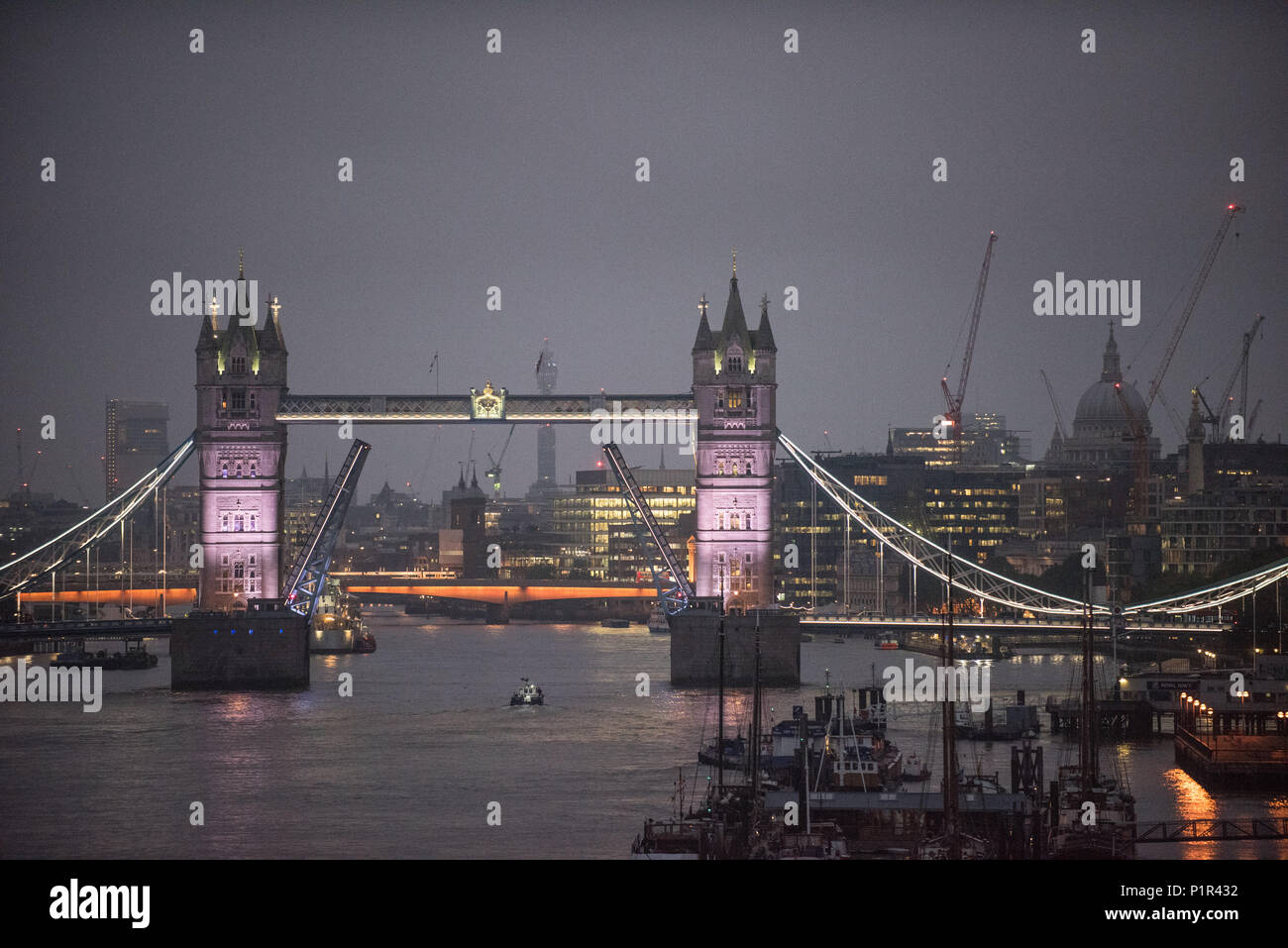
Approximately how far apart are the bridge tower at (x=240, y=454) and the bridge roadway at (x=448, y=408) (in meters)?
1.10

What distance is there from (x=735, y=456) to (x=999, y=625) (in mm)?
12141

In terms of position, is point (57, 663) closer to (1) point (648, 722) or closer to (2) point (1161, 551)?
(1) point (648, 722)

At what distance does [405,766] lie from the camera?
49656 millimetres

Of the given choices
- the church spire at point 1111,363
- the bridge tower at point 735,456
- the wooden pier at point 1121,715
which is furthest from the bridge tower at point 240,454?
the church spire at point 1111,363

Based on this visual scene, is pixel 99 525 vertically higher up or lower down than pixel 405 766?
higher up

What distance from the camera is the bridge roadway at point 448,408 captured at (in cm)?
6969

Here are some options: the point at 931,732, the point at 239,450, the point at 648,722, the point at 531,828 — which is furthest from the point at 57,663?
the point at 531,828

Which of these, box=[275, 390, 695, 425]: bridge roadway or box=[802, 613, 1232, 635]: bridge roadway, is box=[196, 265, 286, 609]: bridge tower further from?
box=[802, 613, 1232, 635]: bridge roadway

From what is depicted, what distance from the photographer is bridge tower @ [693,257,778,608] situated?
69.8m

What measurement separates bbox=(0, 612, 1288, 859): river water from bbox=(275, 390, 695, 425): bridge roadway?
9406mm

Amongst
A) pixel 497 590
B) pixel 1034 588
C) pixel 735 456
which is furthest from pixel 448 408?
pixel 497 590

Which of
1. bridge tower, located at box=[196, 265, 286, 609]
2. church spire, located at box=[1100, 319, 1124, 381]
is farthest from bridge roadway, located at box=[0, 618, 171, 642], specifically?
church spire, located at box=[1100, 319, 1124, 381]

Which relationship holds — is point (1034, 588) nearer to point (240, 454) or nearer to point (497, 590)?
point (240, 454)
